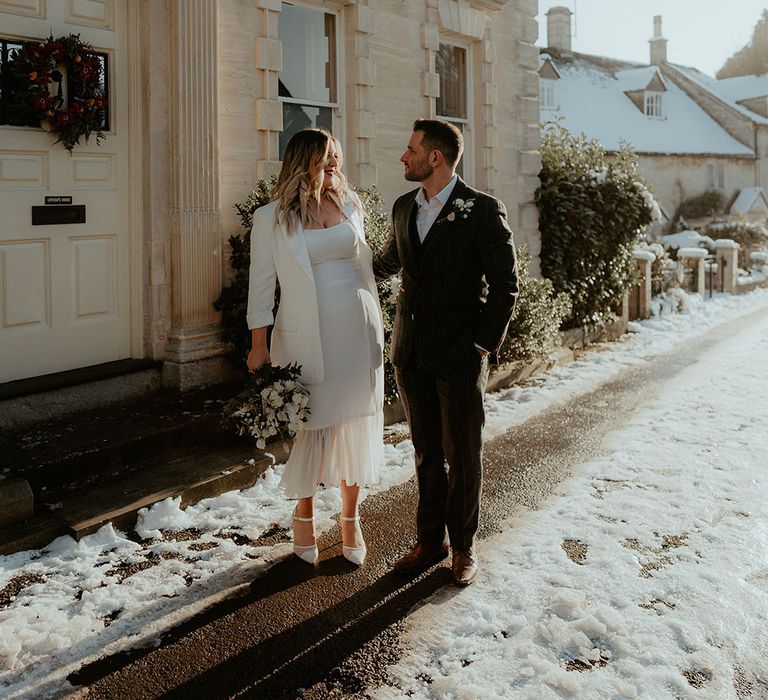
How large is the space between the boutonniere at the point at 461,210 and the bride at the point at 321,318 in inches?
21.2

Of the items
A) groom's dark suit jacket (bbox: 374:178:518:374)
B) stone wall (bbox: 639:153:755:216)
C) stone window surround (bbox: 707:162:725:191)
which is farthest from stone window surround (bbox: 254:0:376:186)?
stone window surround (bbox: 707:162:725:191)

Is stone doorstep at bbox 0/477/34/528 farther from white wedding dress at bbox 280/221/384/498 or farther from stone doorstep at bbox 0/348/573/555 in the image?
white wedding dress at bbox 280/221/384/498

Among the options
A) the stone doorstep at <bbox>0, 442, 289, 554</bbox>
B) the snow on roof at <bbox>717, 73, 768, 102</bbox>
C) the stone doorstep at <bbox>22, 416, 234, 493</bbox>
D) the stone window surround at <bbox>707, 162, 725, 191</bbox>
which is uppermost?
the snow on roof at <bbox>717, 73, 768, 102</bbox>

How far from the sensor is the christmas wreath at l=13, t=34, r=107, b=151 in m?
5.41

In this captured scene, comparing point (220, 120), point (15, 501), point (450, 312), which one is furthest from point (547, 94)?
point (15, 501)

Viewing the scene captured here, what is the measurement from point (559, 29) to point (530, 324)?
32.7 meters

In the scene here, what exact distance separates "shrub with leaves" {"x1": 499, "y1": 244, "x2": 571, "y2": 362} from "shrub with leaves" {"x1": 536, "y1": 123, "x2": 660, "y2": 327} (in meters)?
1.59

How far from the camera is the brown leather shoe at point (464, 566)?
4047 millimetres

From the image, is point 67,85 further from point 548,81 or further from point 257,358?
point 548,81

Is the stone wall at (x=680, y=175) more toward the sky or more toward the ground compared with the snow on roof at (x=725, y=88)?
more toward the ground

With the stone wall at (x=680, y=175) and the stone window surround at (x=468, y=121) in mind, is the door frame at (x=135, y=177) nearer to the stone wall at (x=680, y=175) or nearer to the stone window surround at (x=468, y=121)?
the stone window surround at (x=468, y=121)

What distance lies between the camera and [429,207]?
13.5 feet

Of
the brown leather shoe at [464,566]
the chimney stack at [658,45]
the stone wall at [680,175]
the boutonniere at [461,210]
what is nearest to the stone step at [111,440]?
the brown leather shoe at [464,566]

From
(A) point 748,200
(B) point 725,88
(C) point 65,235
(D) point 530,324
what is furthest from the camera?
(B) point 725,88
